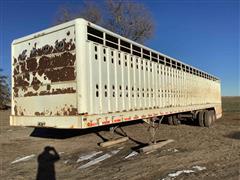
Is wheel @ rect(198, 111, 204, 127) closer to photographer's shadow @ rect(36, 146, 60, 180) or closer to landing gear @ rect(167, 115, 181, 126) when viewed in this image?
landing gear @ rect(167, 115, 181, 126)

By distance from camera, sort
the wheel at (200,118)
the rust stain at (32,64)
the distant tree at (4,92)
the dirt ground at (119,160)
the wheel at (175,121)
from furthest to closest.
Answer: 1. the distant tree at (4,92)
2. the wheel at (175,121)
3. the wheel at (200,118)
4. the rust stain at (32,64)
5. the dirt ground at (119,160)

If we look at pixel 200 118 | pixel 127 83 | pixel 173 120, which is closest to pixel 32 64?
pixel 127 83

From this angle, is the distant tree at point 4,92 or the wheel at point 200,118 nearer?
the wheel at point 200,118

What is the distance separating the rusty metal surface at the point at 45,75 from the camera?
618 cm

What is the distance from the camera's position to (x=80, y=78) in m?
5.89

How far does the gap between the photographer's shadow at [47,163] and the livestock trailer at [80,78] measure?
1112mm

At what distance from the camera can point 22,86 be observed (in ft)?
24.7

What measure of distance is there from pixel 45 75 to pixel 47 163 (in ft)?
8.05

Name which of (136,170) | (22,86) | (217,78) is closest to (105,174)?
(136,170)

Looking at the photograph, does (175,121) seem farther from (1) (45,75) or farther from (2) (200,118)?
(1) (45,75)

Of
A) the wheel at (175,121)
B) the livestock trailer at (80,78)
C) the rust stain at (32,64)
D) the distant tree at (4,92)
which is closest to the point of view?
the livestock trailer at (80,78)

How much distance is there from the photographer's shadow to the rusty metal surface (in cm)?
137

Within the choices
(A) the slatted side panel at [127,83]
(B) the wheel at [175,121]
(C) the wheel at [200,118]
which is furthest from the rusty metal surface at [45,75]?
(C) the wheel at [200,118]

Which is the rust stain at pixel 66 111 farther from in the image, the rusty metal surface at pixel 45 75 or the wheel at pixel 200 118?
the wheel at pixel 200 118
